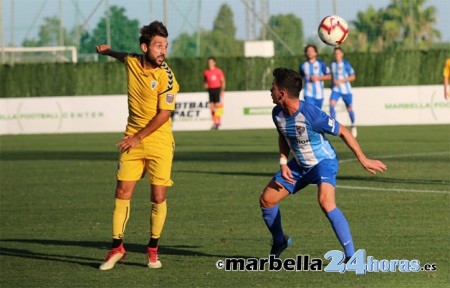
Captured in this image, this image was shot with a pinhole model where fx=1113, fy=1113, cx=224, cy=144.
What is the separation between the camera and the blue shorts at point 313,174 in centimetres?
1034

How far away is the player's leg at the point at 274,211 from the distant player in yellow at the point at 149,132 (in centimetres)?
99

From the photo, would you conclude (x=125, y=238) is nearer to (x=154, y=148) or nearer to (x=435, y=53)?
(x=154, y=148)

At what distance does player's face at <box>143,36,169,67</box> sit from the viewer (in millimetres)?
10523

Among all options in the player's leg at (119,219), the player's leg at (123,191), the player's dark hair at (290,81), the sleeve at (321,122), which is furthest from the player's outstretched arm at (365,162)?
the player's leg at (119,219)

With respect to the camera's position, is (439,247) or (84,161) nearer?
(439,247)

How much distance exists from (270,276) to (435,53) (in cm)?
3250

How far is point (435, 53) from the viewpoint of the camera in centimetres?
4141

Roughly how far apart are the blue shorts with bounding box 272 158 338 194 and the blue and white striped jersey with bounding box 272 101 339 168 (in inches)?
2.1

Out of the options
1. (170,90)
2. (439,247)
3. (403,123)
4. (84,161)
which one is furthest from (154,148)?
(403,123)

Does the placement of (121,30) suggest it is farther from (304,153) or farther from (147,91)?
(304,153)

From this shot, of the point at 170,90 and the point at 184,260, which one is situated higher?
the point at 170,90

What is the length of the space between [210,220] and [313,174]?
12.8ft

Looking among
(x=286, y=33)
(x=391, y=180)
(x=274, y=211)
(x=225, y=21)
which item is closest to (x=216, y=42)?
(x=225, y=21)

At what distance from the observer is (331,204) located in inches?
400
